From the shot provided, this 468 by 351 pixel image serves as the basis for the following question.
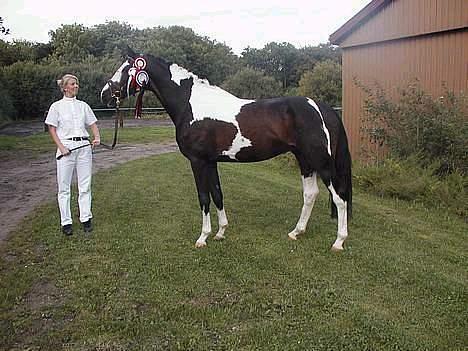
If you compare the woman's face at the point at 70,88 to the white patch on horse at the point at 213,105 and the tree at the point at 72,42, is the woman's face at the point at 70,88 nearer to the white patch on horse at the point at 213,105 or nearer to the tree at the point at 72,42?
the white patch on horse at the point at 213,105

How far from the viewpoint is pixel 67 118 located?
6.38 m

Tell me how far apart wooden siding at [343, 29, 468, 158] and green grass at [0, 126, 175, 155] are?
8404 mm

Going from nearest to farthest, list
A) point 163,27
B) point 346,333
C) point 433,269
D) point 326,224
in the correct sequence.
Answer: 1. point 346,333
2. point 433,269
3. point 326,224
4. point 163,27

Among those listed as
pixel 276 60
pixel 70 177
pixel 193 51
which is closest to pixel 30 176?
pixel 70 177

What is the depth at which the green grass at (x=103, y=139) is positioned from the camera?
655 inches

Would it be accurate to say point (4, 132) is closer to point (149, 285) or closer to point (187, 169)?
point (187, 169)

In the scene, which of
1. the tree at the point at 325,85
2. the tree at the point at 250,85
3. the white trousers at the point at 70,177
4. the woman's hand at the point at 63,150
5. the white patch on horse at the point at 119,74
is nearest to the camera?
the woman's hand at the point at 63,150

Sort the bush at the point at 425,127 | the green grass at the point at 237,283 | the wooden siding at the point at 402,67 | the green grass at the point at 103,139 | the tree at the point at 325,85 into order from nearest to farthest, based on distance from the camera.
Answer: the green grass at the point at 237,283
the bush at the point at 425,127
the wooden siding at the point at 402,67
the green grass at the point at 103,139
the tree at the point at 325,85

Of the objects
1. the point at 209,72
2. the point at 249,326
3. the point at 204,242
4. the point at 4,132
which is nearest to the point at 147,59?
the point at 204,242

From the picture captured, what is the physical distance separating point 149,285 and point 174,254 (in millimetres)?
949

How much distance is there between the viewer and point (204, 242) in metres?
6.02

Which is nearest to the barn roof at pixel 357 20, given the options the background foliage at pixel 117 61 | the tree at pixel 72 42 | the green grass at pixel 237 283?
the green grass at pixel 237 283

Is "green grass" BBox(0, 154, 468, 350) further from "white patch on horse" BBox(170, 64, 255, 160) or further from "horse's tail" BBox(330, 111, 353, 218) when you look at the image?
"white patch on horse" BBox(170, 64, 255, 160)

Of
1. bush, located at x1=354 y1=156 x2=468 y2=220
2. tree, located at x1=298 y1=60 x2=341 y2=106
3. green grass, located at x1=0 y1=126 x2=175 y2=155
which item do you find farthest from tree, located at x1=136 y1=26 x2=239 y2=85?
bush, located at x1=354 y1=156 x2=468 y2=220
